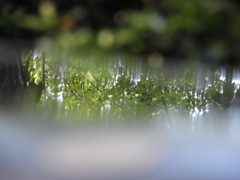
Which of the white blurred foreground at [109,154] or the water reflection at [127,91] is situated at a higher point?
the water reflection at [127,91]

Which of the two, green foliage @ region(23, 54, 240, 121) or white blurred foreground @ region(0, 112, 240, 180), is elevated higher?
green foliage @ region(23, 54, 240, 121)

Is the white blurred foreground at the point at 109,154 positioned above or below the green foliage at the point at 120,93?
below

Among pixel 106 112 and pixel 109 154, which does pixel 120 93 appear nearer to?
pixel 106 112

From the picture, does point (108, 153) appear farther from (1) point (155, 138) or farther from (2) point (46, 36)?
(2) point (46, 36)

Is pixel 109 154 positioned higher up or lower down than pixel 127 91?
lower down

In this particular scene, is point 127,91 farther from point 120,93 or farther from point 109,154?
point 109,154

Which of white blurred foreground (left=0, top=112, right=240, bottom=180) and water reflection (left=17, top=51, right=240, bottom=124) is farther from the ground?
water reflection (left=17, top=51, right=240, bottom=124)

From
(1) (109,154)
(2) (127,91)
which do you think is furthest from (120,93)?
(1) (109,154)

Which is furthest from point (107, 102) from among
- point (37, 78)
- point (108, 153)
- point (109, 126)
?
point (37, 78)
